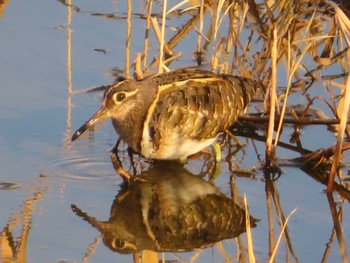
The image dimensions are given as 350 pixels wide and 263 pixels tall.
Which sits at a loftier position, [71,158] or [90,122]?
[90,122]

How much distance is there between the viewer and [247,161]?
303 inches

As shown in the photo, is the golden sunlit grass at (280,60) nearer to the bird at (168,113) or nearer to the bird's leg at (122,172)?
the bird at (168,113)

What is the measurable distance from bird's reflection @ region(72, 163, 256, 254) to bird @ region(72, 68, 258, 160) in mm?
220

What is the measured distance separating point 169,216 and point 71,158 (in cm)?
102

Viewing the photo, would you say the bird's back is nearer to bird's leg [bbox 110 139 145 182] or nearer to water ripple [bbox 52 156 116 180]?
bird's leg [bbox 110 139 145 182]

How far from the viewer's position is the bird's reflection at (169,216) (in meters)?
6.54

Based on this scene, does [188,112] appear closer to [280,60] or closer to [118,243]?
[280,60]

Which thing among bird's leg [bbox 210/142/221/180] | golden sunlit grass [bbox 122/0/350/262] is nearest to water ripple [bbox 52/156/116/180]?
bird's leg [bbox 210/142/221/180]

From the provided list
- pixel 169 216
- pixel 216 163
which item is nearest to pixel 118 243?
pixel 169 216

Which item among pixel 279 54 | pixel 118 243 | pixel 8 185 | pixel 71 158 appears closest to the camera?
pixel 118 243

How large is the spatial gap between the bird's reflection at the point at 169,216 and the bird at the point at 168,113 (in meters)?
0.22

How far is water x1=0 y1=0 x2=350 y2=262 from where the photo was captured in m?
6.47

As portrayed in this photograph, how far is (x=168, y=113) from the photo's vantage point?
24.3 feet

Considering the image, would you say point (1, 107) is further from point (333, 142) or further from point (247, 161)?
point (333, 142)
